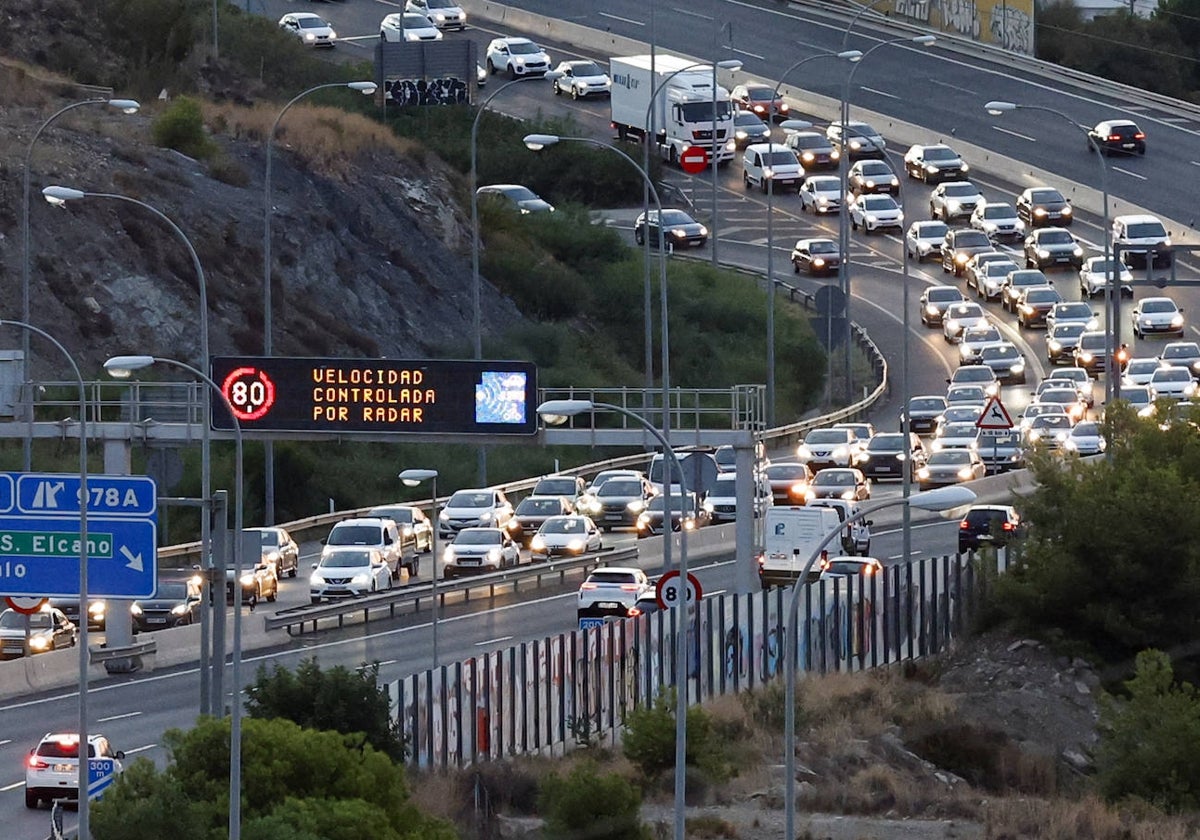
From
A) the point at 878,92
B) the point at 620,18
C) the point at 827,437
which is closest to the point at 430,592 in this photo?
the point at 827,437

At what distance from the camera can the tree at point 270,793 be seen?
2700cm

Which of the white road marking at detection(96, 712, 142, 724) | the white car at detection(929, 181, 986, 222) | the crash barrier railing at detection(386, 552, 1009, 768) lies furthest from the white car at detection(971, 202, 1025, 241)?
the white road marking at detection(96, 712, 142, 724)

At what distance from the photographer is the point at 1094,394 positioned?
Result: 69.7m

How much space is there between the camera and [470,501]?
5678cm

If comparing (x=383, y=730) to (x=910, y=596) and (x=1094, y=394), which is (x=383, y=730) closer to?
(x=910, y=596)

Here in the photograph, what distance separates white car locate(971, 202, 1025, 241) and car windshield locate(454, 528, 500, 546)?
36.4m

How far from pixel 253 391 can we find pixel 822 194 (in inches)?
1868

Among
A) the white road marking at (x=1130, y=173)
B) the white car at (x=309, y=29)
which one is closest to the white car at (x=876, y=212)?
the white road marking at (x=1130, y=173)

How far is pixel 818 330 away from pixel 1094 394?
27.9 ft

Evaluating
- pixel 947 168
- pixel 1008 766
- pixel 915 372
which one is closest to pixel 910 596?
pixel 1008 766

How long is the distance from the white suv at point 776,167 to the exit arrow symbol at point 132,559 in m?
58.8

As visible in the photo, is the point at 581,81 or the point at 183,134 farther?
the point at 581,81

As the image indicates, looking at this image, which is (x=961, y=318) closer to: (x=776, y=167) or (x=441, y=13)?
(x=776, y=167)

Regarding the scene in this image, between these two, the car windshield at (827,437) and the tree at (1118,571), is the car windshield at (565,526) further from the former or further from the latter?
the car windshield at (827,437)
